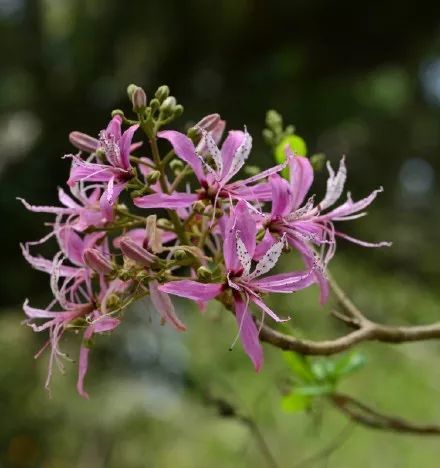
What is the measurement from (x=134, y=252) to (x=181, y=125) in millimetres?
1913

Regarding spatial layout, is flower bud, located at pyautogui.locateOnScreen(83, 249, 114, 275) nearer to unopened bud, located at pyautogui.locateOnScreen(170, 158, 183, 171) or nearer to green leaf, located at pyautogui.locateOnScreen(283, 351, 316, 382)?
unopened bud, located at pyautogui.locateOnScreen(170, 158, 183, 171)

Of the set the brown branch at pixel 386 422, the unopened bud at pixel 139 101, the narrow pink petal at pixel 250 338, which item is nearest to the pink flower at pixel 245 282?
the narrow pink petal at pixel 250 338

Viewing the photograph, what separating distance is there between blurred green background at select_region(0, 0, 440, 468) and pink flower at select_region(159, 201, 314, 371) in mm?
1814

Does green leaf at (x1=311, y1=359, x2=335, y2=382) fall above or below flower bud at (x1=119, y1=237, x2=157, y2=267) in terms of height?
below

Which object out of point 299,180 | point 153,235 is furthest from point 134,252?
point 299,180

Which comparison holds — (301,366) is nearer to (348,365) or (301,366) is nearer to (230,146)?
(348,365)

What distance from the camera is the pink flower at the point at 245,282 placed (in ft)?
1.49

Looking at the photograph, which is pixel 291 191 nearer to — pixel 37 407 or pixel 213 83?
pixel 213 83

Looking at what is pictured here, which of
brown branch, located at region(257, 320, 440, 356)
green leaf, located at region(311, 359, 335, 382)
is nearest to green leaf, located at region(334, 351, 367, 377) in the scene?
green leaf, located at region(311, 359, 335, 382)

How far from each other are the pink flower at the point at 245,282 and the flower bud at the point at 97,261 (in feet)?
0.22

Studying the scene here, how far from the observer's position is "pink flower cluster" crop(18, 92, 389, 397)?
48 centimetres

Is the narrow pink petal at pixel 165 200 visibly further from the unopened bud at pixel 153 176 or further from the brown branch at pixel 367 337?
the brown branch at pixel 367 337

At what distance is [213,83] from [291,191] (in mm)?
2366

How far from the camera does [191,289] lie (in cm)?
46
